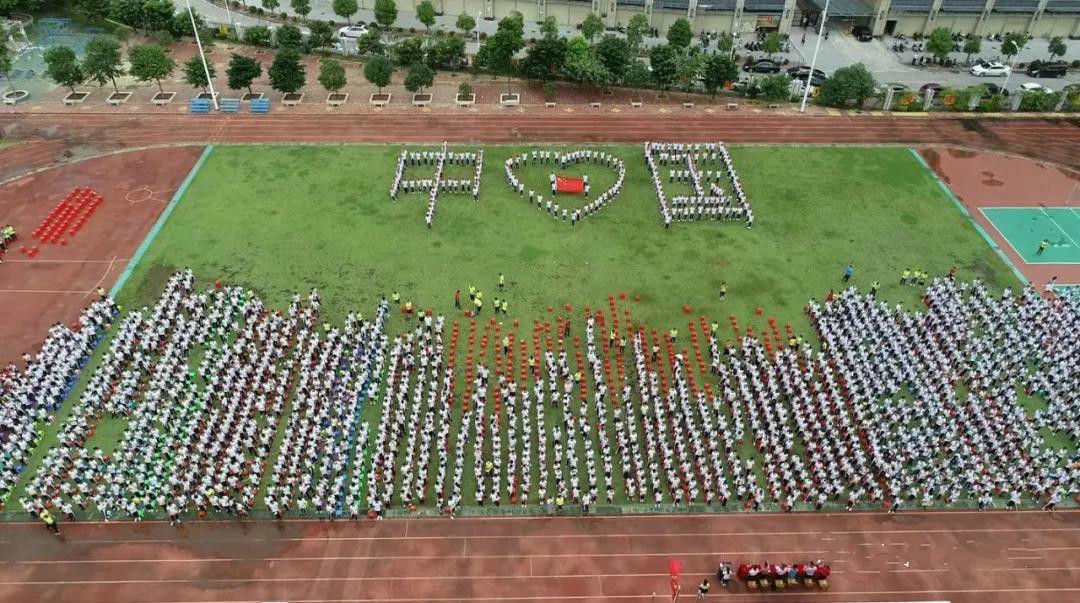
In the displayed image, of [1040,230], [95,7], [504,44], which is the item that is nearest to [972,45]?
[1040,230]

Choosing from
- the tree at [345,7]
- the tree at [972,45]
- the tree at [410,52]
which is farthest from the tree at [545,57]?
the tree at [972,45]

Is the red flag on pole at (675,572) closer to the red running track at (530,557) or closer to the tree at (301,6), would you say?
the red running track at (530,557)

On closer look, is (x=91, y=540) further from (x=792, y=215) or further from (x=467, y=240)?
(x=792, y=215)

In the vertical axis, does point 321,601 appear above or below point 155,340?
below

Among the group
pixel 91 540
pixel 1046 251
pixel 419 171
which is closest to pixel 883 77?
pixel 1046 251

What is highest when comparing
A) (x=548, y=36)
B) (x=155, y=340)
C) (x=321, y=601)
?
(x=548, y=36)

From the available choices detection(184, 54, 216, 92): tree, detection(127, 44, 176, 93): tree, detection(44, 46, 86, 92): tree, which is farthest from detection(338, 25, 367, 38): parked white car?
detection(44, 46, 86, 92): tree

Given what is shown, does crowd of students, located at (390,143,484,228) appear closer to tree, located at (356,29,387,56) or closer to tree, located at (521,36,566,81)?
tree, located at (521,36,566,81)

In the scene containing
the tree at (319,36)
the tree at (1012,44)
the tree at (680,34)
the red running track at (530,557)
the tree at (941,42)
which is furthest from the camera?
the tree at (941,42)

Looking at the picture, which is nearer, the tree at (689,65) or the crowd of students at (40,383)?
the crowd of students at (40,383)
